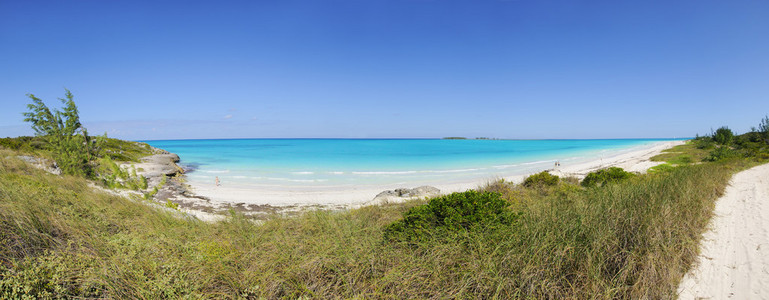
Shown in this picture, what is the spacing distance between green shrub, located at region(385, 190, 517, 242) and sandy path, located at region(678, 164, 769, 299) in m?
2.67

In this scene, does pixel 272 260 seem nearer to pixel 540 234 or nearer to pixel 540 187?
pixel 540 234

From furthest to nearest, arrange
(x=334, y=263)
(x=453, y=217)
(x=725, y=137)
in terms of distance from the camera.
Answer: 1. (x=725, y=137)
2. (x=453, y=217)
3. (x=334, y=263)

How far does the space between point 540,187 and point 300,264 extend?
43.4 feet

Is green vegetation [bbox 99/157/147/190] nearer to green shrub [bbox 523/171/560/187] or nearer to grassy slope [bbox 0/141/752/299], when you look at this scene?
grassy slope [bbox 0/141/752/299]

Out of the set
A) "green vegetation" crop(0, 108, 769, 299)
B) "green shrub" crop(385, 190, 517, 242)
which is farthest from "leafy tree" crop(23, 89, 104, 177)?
"green shrub" crop(385, 190, 517, 242)

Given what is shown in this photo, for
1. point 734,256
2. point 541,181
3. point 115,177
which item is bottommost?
point 734,256

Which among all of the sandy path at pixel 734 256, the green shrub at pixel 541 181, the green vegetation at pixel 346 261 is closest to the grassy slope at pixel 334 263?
the green vegetation at pixel 346 261

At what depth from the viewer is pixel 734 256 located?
5.55 meters

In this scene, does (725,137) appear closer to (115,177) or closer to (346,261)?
(346,261)

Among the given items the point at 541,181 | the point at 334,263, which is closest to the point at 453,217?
the point at 334,263

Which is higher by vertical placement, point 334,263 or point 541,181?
point 334,263

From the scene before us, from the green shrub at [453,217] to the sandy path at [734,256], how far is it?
2667 mm

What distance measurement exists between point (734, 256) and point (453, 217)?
5507 millimetres

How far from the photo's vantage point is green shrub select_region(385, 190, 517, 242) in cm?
462
